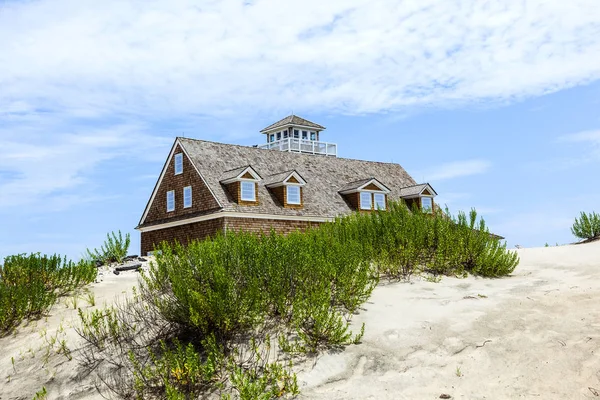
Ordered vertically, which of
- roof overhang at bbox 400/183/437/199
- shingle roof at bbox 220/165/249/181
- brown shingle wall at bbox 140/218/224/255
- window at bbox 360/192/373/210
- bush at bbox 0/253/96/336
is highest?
shingle roof at bbox 220/165/249/181

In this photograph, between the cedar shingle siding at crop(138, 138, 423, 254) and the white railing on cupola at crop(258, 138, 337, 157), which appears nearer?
the cedar shingle siding at crop(138, 138, 423, 254)

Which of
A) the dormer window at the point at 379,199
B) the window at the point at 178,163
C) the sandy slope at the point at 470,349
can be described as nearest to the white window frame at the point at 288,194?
the dormer window at the point at 379,199

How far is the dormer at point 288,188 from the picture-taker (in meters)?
31.9

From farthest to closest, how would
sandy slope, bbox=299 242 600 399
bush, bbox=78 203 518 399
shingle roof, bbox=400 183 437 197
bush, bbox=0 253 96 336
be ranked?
shingle roof, bbox=400 183 437 197 < bush, bbox=0 253 96 336 < bush, bbox=78 203 518 399 < sandy slope, bbox=299 242 600 399

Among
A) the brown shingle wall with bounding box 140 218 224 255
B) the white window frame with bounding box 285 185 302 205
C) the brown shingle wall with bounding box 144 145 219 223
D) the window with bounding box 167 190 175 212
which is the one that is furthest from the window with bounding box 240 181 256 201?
the window with bounding box 167 190 175 212

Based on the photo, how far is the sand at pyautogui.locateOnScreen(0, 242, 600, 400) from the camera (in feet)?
25.2

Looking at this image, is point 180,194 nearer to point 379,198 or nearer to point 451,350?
point 379,198

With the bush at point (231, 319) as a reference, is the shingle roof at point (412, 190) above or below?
above

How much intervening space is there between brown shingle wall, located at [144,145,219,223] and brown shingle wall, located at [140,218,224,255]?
72 centimetres

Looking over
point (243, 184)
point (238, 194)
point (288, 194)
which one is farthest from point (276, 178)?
point (238, 194)

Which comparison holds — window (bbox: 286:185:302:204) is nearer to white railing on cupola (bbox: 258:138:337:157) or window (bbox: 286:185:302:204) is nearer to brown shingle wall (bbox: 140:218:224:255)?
brown shingle wall (bbox: 140:218:224:255)

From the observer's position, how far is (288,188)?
3216 centimetres

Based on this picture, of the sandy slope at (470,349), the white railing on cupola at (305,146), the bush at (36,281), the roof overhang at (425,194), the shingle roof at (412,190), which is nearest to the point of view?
the sandy slope at (470,349)

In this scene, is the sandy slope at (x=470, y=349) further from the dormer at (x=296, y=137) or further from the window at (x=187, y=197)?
the dormer at (x=296, y=137)
